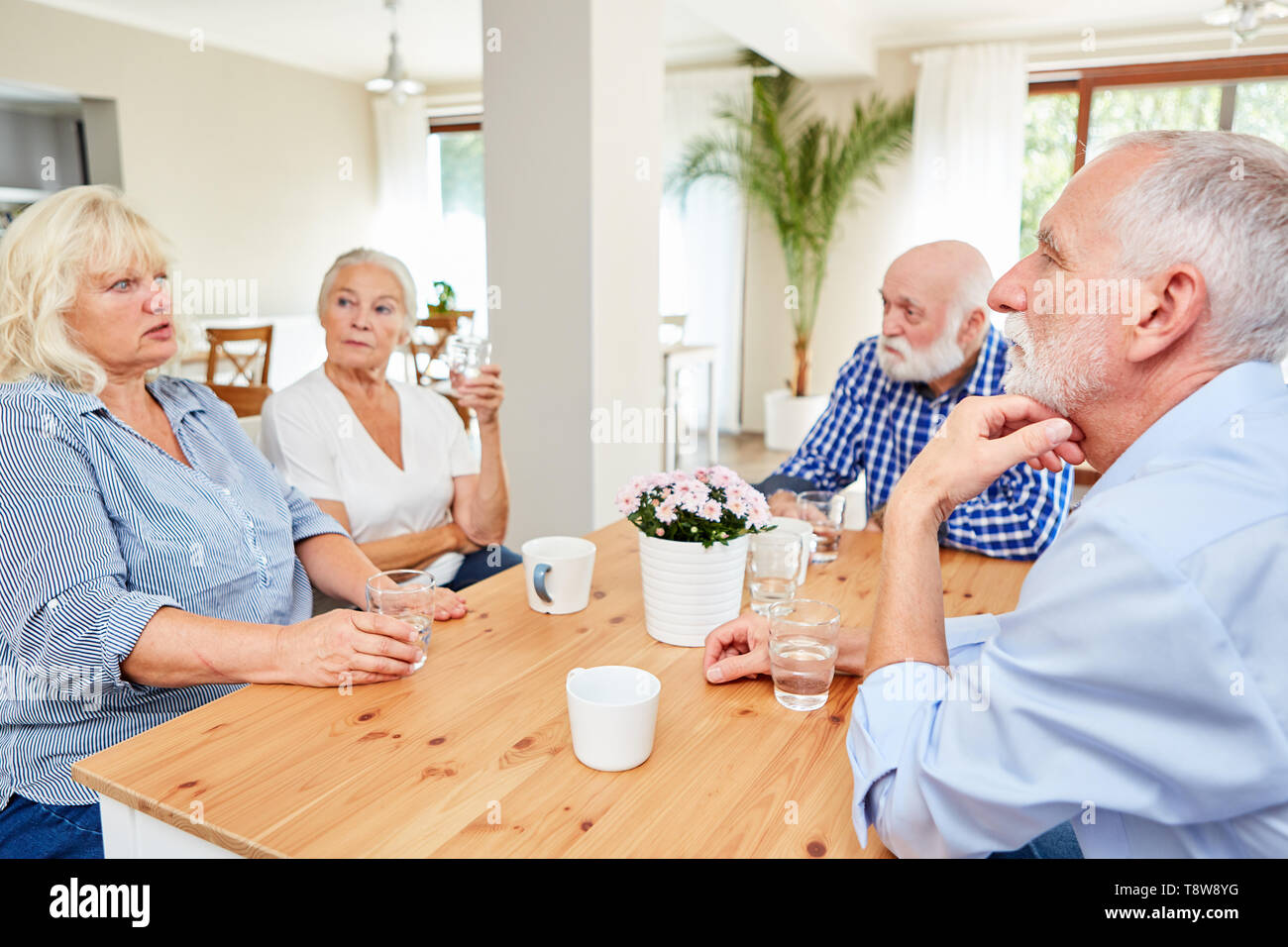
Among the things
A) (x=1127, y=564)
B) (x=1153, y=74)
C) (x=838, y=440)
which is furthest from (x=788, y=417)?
(x=1127, y=564)

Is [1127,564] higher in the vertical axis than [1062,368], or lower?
lower

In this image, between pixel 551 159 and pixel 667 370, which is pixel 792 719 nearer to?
pixel 551 159

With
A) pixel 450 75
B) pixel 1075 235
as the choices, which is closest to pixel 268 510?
pixel 1075 235

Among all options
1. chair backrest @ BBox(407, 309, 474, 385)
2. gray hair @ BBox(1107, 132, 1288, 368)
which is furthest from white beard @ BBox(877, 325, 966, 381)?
chair backrest @ BBox(407, 309, 474, 385)

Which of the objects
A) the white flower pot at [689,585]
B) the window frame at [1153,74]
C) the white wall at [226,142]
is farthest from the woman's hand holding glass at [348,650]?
the window frame at [1153,74]

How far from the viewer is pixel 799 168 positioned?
21.5 ft

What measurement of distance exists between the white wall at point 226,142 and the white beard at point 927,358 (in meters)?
4.99

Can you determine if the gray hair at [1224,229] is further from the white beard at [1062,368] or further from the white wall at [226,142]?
the white wall at [226,142]

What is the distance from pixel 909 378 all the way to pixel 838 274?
5.02 metres

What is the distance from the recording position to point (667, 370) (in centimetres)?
566

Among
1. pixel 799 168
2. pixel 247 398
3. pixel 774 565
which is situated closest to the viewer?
pixel 774 565

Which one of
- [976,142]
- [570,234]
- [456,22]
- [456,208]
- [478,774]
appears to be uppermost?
[456,22]

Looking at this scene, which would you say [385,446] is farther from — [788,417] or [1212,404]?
[788,417]

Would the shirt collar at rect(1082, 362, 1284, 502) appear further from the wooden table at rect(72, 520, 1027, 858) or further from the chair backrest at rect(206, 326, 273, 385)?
the chair backrest at rect(206, 326, 273, 385)
